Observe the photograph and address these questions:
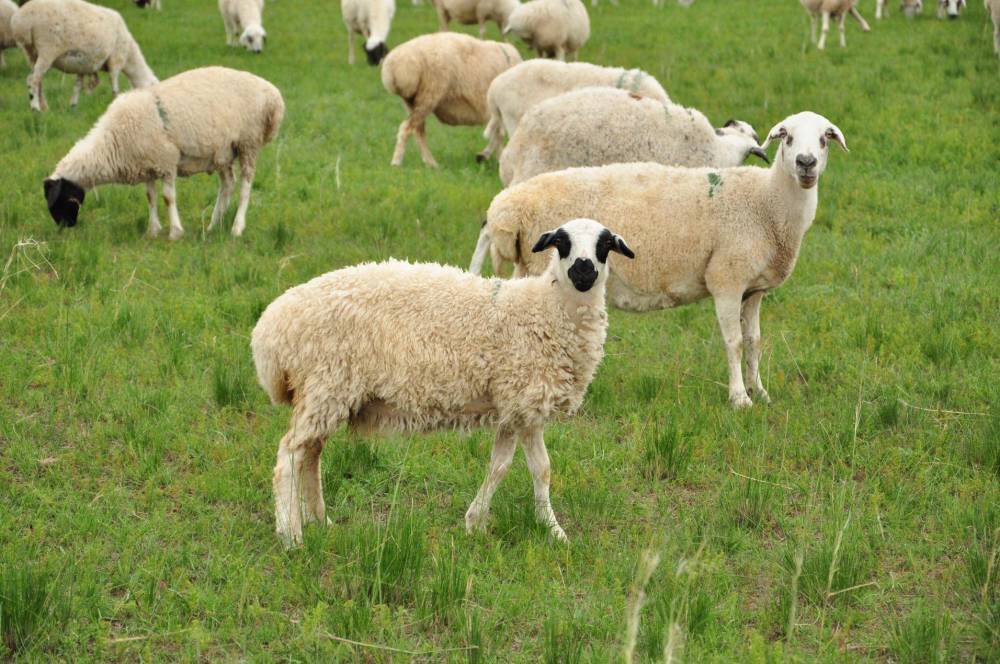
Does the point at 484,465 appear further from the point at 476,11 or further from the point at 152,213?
the point at 476,11

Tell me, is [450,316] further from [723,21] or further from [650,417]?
[723,21]

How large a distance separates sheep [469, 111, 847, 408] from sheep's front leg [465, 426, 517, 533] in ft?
6.35

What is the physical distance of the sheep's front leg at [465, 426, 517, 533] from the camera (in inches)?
179

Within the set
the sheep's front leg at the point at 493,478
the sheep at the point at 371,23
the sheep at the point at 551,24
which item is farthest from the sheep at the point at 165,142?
the sheep at the point at 371,23

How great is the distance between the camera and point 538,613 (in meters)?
3.92

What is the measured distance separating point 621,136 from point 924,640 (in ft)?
16.8

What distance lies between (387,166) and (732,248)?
6.28m

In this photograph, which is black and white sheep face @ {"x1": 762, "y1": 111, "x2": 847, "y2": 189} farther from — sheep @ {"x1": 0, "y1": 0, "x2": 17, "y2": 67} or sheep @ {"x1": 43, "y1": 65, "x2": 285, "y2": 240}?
sheep @ {"x1": 0, "y1": 0, "x2": 17, "y2": 67}

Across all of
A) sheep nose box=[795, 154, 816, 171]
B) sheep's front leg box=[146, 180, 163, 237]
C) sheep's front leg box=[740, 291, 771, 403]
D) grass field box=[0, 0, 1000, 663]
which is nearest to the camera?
grass field box=[0, 0, 1000, 663]

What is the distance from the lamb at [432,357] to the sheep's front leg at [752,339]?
6.47 feet

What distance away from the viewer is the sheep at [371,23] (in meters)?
17.7

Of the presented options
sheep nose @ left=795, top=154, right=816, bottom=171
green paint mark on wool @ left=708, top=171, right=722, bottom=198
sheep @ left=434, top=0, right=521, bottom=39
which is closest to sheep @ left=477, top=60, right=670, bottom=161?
green paint mark on wool @ left=708, top=171, right=722, bottom=198

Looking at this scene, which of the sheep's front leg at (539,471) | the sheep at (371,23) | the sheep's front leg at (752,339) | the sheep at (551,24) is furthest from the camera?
the sheep at (371,23)

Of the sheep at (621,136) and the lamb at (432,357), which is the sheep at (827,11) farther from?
the lamb at (432,357)
